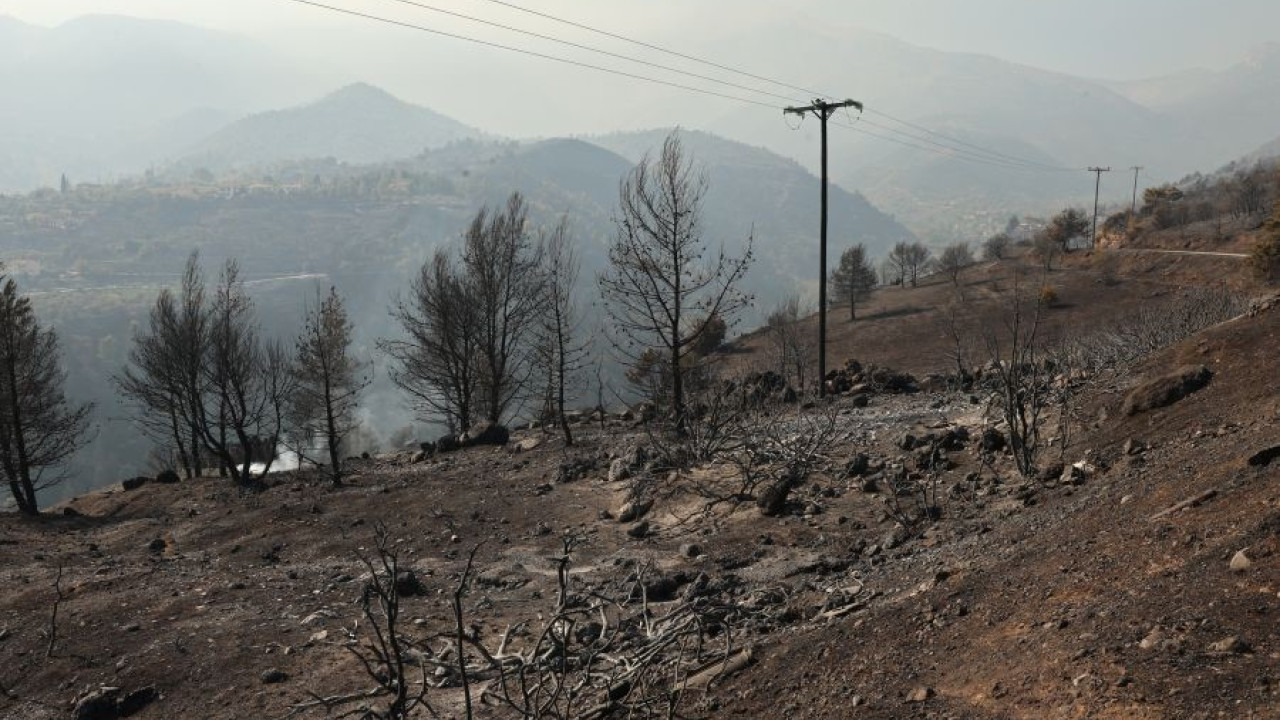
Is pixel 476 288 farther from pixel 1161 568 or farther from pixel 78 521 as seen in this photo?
pixel 1161 568

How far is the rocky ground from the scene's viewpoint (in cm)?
520

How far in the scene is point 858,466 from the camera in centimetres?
1251

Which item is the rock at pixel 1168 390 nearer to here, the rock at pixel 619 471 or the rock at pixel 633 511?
the rock at pixel 633 511

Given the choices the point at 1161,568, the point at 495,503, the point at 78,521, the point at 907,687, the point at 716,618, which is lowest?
the point at 78,521

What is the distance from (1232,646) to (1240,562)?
1009mm

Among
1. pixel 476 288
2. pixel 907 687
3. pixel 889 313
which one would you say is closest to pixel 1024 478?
pixel 907 687

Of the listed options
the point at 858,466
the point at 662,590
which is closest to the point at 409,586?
the point at 662,590

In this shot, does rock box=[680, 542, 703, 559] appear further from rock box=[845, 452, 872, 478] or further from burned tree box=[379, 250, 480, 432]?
burned tree box=[379, 250, 480, 432]

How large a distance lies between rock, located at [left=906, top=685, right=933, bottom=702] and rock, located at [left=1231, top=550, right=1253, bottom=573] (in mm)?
2182

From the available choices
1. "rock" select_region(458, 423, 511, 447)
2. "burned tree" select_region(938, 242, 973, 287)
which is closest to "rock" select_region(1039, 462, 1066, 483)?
"rock" select_region(458, 423, 511, 447)

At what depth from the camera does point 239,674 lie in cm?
875

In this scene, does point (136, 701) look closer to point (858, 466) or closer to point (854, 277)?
point (858, 466)

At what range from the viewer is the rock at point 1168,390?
1112 centimetres

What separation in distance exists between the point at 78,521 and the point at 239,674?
663 inches
